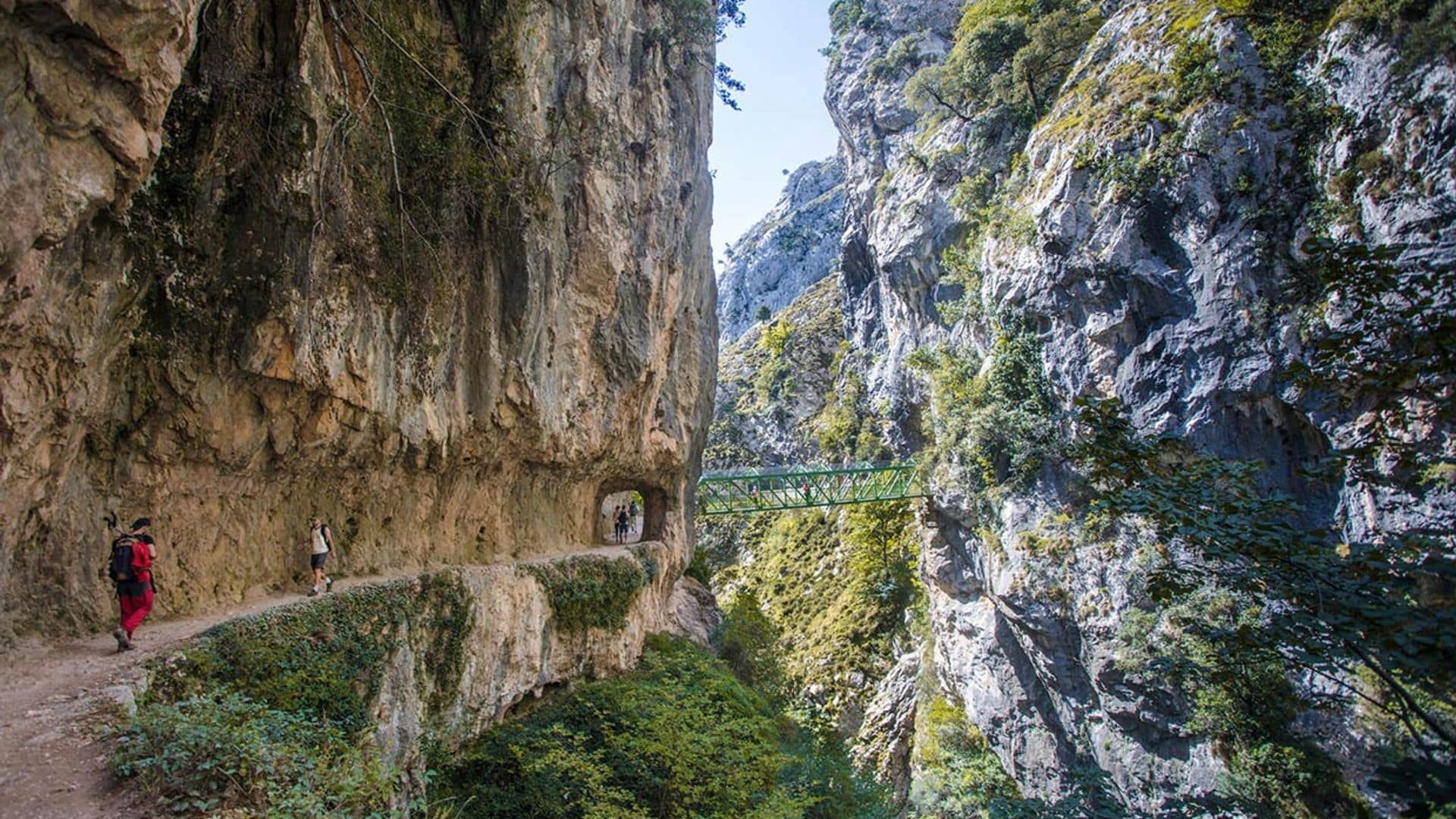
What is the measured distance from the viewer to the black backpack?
21.1 feet

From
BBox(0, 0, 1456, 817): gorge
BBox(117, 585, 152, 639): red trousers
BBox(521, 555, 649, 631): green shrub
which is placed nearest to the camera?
BBox(0, 0, 1456, 817): gorge

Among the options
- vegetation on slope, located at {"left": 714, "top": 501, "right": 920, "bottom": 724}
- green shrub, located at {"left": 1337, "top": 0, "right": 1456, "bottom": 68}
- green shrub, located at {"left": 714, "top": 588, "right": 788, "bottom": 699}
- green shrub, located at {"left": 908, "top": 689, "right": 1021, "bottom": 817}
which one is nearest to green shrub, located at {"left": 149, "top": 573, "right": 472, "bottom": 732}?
green shrub, located at {"left": 714, "top": 588, "right": 788, "bottom": 699}

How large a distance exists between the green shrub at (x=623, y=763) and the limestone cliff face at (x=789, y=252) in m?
52.1

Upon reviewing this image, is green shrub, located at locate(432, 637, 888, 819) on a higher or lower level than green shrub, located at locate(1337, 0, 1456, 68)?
lower

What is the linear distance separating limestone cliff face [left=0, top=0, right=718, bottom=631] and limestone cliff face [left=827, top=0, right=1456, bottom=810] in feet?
40.2

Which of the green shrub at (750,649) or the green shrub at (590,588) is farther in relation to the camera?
the green shrub at (750,649)

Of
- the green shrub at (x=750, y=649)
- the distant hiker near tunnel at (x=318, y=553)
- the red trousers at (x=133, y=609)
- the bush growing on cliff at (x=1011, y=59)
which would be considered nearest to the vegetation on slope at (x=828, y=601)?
the green shrub at (x=750, y=649)

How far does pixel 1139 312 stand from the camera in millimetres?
17828

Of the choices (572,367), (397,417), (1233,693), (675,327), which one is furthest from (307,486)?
(1233,693)

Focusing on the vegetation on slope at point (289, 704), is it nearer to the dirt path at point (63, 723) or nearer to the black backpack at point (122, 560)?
the dirt path at point (63, 723)

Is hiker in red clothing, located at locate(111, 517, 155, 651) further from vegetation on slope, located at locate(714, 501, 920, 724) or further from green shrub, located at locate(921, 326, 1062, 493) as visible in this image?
green shrub, located at locate(921, 326, 1062, 493)

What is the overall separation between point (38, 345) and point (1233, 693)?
1779 cm

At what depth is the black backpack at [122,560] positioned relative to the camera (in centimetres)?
643

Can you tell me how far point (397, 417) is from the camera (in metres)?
9.75
